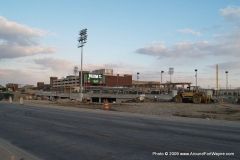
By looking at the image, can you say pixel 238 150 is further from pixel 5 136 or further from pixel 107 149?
pixel 5 136

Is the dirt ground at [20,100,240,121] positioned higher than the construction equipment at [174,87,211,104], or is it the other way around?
the construction equipment at [174,87,211,104]

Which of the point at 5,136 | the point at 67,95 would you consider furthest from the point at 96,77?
the point at 5,136

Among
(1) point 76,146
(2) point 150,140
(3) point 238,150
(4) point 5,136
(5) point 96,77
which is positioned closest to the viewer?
(3) point 238,150

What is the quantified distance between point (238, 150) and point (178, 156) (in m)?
2.43

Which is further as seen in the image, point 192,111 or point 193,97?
point 193,97

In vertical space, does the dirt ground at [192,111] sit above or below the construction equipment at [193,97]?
below

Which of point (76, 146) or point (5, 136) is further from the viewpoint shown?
point (5, 136)

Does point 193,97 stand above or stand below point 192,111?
above

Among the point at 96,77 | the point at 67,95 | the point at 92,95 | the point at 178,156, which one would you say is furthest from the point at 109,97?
the point at 178,156

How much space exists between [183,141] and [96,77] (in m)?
172

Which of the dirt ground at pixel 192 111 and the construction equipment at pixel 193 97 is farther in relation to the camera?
the construction equipment at pixel 193 97

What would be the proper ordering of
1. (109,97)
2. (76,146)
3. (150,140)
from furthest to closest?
(109,97)
(150,140)
(76,146)

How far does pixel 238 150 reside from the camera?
13.1 m

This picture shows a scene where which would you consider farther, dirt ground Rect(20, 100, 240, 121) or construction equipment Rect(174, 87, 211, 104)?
construction equipment Rect(174, 87, 211, 104)
